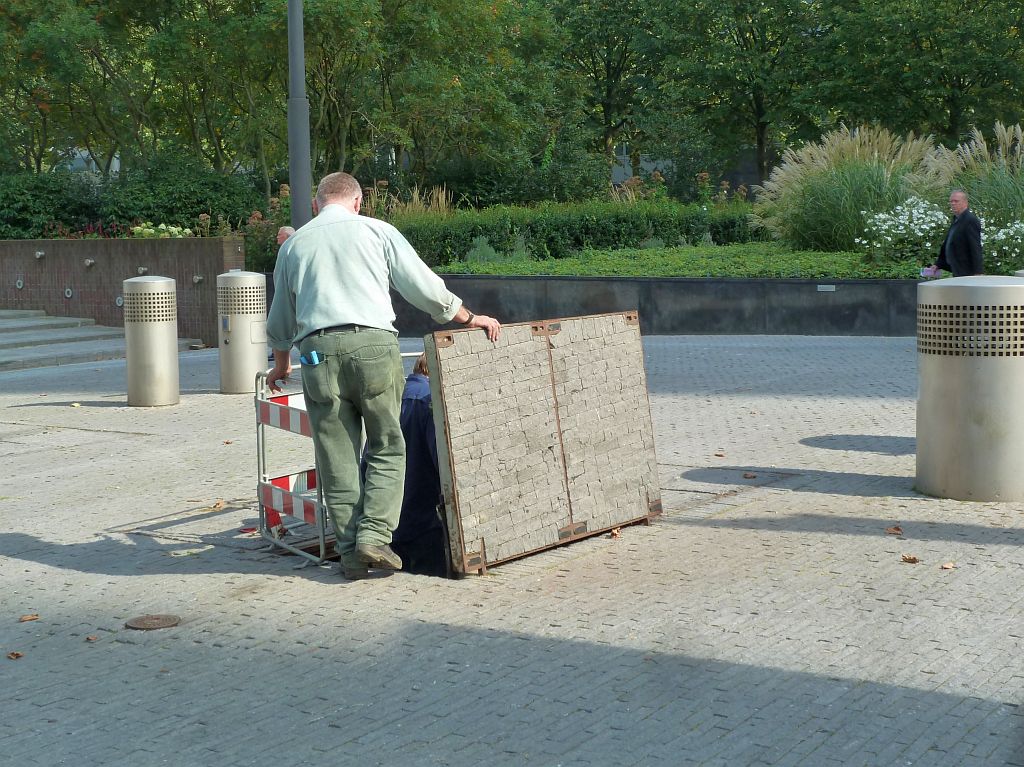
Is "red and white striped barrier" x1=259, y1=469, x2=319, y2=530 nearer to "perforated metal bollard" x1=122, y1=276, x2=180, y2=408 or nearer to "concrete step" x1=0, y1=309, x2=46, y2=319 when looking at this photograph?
"perforated metal bollard" x1=122, y1=276, x2=180, y2=408

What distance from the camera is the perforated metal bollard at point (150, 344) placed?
1269 cm

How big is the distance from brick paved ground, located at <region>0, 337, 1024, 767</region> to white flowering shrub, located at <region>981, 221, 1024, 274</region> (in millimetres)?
10594

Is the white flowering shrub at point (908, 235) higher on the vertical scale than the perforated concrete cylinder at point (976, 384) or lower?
higher

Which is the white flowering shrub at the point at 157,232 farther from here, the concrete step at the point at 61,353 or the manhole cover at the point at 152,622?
the manhole cover at the point at 152,622

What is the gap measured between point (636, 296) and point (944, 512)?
12.0m

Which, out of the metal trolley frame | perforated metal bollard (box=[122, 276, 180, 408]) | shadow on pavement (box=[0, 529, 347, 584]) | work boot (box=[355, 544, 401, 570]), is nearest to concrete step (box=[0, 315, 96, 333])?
perforated metal bollard (box=[122, 276, 180, 408])

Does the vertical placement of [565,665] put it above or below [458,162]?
below

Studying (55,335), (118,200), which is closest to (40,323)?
(55,335)

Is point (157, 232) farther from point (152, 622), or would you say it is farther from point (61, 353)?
point (152, 622)

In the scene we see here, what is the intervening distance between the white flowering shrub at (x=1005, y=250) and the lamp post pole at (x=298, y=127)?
9487 mm

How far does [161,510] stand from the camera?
791cm

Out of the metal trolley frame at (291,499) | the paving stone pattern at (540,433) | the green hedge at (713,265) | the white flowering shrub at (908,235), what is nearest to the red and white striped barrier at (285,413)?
the metal trolley frame at (291,499)

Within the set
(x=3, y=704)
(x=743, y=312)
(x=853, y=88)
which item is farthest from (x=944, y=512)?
(x=853, y=88)

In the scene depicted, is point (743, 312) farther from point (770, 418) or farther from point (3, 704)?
point (3, 704)
